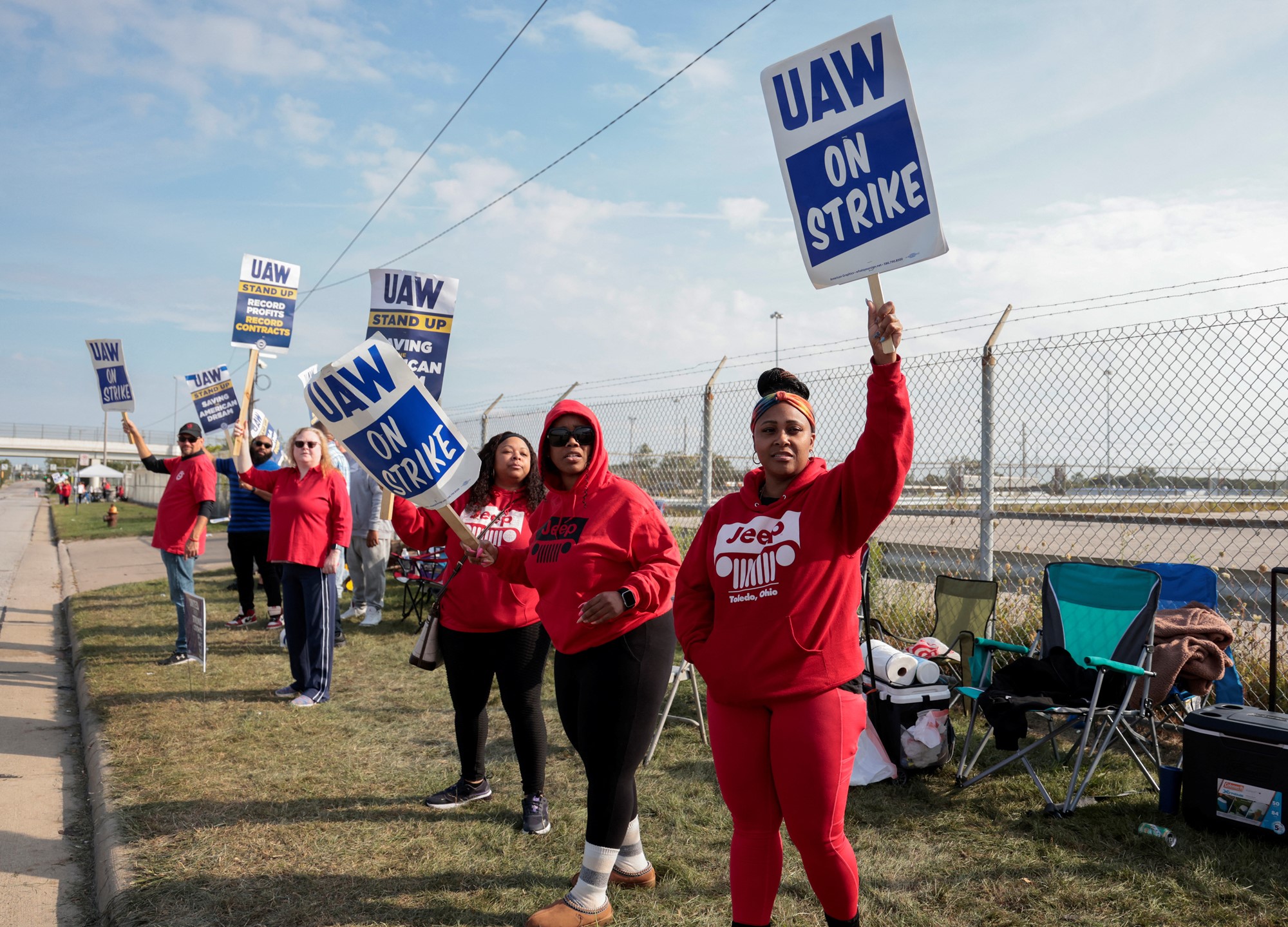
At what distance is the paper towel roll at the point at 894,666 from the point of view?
4703mm

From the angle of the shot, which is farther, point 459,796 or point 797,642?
point 459,796

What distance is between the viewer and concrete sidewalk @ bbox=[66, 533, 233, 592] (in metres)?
13.3

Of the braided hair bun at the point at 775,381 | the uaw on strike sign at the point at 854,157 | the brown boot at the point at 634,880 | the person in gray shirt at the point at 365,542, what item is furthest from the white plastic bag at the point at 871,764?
the person in gray shirt at the point at 365,542

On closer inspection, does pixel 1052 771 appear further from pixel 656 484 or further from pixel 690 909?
pixel 656 484

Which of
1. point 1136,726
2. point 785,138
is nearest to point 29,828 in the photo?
point 785,138

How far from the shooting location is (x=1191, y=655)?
451cm

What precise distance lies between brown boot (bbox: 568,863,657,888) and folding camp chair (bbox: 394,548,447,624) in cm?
497

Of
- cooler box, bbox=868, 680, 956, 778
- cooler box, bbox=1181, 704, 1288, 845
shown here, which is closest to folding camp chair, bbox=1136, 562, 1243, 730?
cooler box, bbox=1181, 704, 1288, 845

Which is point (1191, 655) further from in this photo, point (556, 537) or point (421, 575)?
point (421, 575)

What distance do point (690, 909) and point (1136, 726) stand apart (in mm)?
3404

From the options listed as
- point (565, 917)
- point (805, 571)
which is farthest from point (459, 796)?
point (805, 571)

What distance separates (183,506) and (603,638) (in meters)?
5.76

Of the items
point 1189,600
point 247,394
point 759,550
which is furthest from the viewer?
point 247,394

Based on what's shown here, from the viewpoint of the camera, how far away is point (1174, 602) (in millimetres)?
5164
